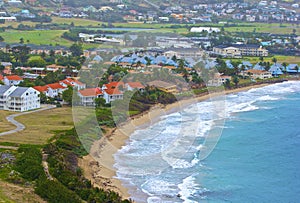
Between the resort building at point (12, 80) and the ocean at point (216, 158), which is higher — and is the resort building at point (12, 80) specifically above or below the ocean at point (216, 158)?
above

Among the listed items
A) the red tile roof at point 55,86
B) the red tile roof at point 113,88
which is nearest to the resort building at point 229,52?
the red tile roof at point 113,88

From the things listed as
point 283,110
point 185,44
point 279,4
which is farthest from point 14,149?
point 279,4

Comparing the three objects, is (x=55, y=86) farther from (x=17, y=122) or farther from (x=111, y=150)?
(x=111, y=150)

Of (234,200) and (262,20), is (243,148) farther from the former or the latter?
(262,20)

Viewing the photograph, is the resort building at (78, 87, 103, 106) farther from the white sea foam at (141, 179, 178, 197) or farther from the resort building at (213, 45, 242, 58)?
the resort building at (213, 45, 242, 58)

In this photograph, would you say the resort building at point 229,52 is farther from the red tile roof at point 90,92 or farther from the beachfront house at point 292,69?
the red tile roof at point 90,92
